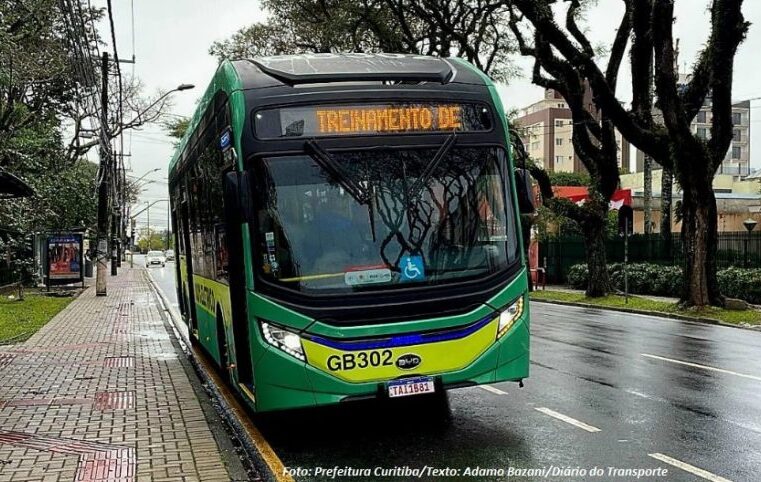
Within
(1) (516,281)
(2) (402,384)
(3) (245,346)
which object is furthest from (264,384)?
(1) (516,281)

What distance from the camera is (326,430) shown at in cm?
804

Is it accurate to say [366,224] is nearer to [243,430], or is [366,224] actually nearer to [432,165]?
[432,165]

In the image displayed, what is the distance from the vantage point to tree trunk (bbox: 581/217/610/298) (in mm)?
28344

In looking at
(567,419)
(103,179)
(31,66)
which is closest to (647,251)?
(103,179)

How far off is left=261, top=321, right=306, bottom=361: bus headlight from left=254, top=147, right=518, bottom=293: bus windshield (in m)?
0.37

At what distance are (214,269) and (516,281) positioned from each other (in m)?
3.78

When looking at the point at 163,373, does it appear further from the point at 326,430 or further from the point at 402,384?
the point at 402,384

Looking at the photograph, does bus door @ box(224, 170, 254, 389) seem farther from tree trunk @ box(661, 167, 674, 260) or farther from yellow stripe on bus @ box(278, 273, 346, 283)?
tree trunk @ box(661, 167, 674, 260)

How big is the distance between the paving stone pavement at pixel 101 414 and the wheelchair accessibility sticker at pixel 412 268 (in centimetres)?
218

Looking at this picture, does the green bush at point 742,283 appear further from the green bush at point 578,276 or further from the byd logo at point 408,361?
the byd logo at point 408,361

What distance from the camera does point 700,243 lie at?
2150 cm

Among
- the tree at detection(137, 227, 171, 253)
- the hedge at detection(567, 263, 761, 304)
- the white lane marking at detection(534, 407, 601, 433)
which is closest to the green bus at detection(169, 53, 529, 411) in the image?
the white lane marking at detection(534, 407, 601, 433)

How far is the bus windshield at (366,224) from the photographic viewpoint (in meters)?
7.13

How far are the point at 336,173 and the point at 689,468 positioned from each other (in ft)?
12.0
